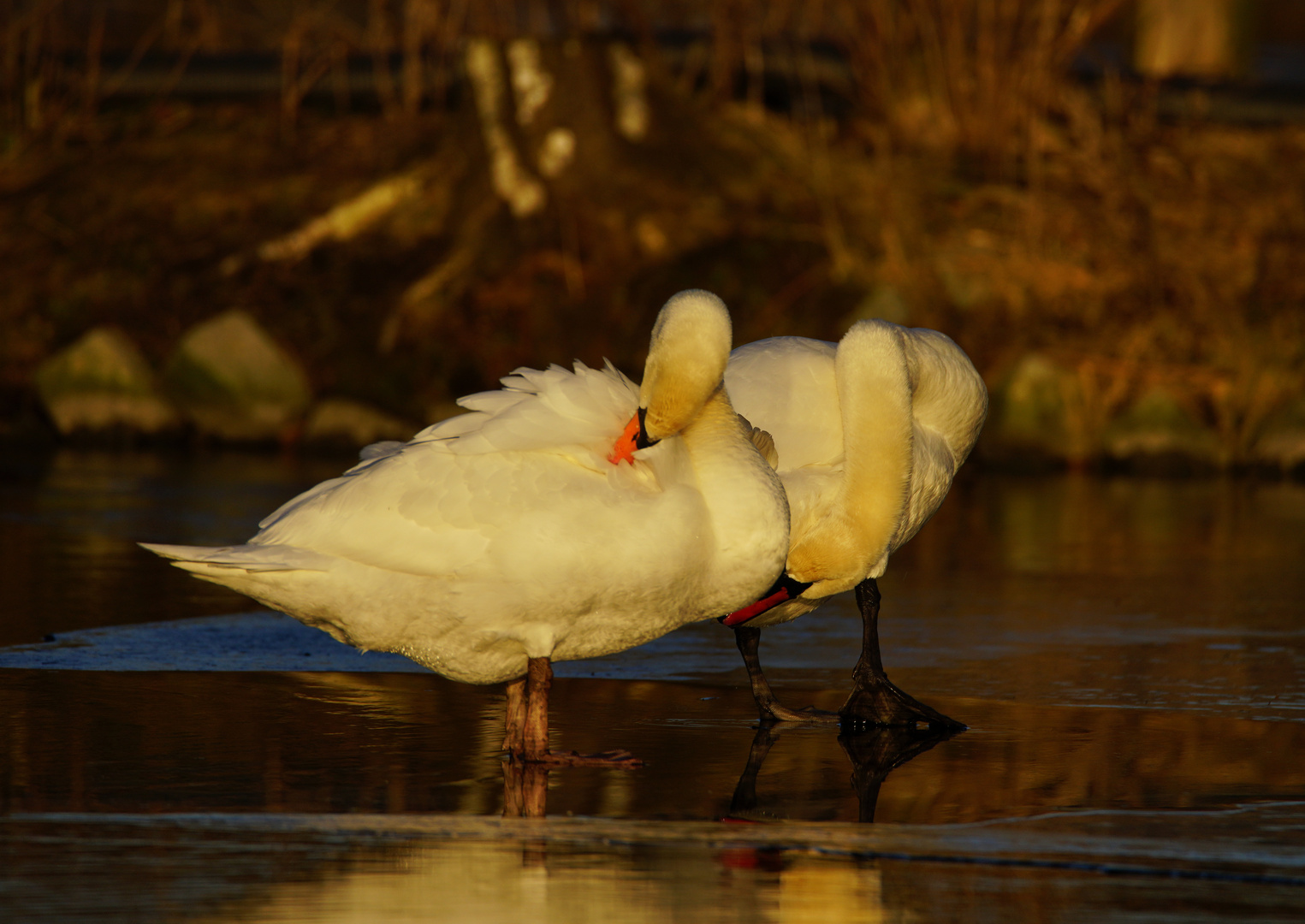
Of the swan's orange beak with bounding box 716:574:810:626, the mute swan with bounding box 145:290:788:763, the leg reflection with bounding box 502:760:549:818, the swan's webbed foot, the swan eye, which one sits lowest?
the swan's webbed foot

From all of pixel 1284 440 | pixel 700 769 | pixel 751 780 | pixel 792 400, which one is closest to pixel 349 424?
pixel 1284 440

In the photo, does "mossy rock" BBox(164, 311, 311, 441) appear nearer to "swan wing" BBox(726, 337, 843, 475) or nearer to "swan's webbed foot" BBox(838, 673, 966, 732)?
"swan wing" BBox(726, 337, 843, 475)

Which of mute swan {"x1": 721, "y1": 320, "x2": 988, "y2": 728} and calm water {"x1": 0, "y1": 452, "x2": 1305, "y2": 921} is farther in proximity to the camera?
mute swan {"x1": 721, "y1": 320, "x2": 988, "y2": 728}

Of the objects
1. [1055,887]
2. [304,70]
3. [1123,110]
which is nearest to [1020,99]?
[1123,110]

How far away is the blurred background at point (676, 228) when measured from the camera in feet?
54.7

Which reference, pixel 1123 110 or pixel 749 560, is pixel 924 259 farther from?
pixel 749 560

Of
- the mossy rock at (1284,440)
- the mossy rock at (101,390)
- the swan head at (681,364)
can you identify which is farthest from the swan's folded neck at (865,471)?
the mossy rock at (101,390)

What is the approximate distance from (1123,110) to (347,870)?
53.9ft

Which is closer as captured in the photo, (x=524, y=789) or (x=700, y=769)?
(x=524, y=789)

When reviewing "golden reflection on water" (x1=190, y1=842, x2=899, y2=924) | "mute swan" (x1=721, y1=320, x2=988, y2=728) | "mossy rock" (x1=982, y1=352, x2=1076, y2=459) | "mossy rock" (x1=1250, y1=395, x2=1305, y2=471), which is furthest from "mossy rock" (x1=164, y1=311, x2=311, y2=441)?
"golden reflection on water" (x1=190, y1=842, x2=899, y2=924)

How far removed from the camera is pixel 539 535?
18.1ft

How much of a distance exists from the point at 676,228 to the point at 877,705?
11.6 metres

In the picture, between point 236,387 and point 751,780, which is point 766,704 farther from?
point 236,387

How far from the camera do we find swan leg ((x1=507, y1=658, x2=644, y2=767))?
18.4 feet
